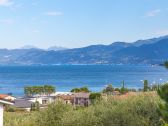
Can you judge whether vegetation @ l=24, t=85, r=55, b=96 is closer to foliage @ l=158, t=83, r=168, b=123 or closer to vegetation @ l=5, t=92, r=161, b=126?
vegetation @ l=5, t=92, r=161, b=126

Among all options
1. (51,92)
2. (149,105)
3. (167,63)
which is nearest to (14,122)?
(149,105)

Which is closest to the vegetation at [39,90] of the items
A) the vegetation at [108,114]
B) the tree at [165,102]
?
the vegetation at [108,114]

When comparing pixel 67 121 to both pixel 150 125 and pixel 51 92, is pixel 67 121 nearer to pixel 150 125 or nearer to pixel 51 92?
pixel 150 125

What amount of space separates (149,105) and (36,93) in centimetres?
7307

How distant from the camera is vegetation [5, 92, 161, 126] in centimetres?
1716

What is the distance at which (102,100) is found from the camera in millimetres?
19641

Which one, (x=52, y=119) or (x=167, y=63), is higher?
(x=167, y=63)

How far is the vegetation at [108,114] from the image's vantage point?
56.3 feet

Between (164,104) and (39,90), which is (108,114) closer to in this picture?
(164,104)

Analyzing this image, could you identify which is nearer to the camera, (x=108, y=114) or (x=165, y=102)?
(x=165, y=102)

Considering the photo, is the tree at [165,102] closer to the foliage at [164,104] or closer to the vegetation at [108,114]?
the foliage at [164,104]

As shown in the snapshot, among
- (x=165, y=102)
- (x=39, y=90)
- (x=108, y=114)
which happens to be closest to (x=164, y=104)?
(x=165, y=102)

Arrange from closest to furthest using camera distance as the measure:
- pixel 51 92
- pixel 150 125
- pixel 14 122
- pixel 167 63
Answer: pixel 167 63
pixel 150 125
pixel 14 122
pixel 51 92

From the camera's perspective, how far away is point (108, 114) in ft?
57.3
